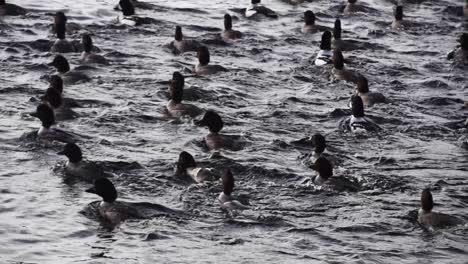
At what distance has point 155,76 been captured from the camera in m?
30.0

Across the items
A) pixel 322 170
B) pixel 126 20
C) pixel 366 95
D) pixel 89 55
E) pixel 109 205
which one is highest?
pixel 126 20

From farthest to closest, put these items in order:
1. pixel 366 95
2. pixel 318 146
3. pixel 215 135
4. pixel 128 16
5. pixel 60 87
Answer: pixel 128 16 < pixel 366 95 < pixel 60 87 < pixel 215 135 < pixel 318 146

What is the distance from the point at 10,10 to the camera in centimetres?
3531

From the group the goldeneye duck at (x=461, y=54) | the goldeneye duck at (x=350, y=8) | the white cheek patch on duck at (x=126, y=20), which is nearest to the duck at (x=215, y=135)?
the goldeneye duck at (x=461, y=54)

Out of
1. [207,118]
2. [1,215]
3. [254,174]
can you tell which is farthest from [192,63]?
[1,215]

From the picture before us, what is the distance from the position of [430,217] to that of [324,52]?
11.6m

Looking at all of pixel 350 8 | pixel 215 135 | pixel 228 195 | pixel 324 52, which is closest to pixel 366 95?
pixel 324 52

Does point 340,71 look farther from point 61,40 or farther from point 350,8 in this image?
point 350,8

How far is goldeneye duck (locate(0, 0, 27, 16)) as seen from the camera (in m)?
35.2

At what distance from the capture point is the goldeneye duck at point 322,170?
885 inches

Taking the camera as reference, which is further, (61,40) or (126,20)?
(126,20)

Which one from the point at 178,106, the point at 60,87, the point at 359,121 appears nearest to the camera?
the point at 359,121

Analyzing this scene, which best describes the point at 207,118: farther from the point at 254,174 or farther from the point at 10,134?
the point at 10,134

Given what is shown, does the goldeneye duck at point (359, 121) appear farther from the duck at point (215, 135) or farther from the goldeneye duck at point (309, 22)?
the goldeneye duck at point (309, 22)
